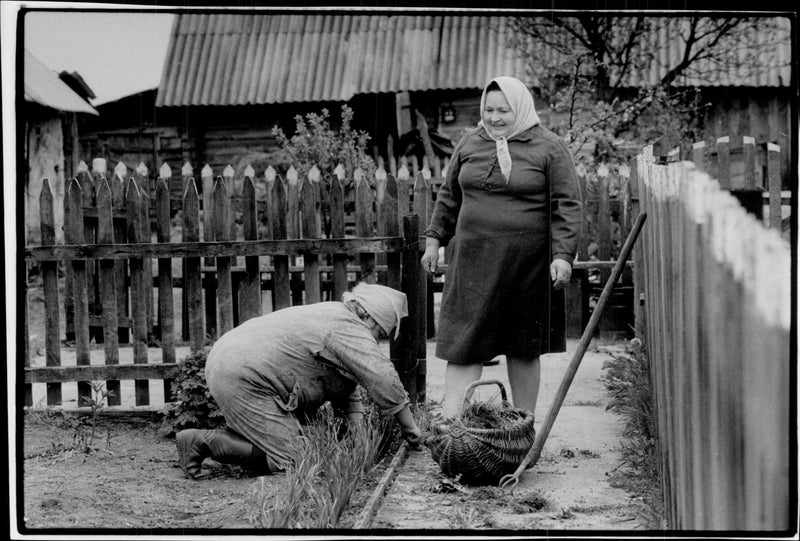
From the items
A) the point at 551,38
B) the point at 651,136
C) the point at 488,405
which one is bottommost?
the point at 488,405

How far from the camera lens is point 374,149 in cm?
1551

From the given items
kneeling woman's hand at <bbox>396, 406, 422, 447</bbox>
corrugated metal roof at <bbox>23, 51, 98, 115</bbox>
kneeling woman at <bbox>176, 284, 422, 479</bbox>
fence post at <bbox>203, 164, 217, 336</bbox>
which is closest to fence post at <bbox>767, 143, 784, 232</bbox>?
kneeling woman's hand at <bbox>396, 406, 422, 447</bbox>

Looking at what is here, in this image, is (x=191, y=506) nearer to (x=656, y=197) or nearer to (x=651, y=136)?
(x=656, y=197)

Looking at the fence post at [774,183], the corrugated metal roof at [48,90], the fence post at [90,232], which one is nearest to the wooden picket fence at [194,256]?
the fence post at [90,232]

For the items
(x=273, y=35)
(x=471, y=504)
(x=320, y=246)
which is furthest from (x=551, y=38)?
(x=471, y=504)

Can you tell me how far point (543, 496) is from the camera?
13.0 ft

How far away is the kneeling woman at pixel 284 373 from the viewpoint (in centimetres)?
439

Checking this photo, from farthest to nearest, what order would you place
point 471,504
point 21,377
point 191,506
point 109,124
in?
point 109,124 < point 191,506 < point 471,504 < point 21,377

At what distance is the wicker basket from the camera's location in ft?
13.1

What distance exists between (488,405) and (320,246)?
193 cm

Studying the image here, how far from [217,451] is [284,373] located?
523mm

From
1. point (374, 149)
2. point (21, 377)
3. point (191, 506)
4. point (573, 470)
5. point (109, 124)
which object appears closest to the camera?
point (21, 377)

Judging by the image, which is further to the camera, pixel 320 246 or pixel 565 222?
pixel 320 246

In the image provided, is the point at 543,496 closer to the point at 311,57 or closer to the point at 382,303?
the point at 382,303
